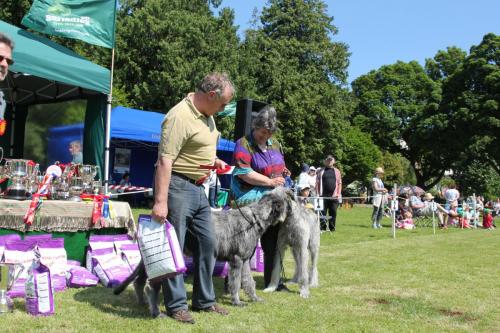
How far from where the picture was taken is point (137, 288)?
13.6ft

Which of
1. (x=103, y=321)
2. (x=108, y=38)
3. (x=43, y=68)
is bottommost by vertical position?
(x=103, y=321)

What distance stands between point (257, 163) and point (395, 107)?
4072 cm

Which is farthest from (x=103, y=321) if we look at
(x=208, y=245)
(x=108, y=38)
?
(x=108, y=38)

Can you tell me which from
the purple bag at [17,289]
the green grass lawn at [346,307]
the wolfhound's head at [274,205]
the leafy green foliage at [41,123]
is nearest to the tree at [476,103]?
the green grass lawn at [346,307]

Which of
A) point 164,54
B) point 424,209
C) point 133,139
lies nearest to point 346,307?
point 133,139

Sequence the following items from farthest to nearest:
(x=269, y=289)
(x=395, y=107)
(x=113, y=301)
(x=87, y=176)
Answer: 1. (x=395, y=107)
2. (x=87, y=176)
3. (x=269, y=289)
4. (x=113, y=301)

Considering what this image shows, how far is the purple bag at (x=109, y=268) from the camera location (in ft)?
16.4

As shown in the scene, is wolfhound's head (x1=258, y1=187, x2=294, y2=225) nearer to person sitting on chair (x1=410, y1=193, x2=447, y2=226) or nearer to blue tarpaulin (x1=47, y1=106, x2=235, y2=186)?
blue tarpaulin (x1=47, y1=106, x2=235, y2=186)

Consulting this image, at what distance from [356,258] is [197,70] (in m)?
17.8

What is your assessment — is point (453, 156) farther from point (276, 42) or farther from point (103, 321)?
point (103, 321)

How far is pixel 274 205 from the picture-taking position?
4.50 m

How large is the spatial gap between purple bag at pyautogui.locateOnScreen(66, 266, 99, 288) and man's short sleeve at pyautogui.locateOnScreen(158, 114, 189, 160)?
2.04 metres

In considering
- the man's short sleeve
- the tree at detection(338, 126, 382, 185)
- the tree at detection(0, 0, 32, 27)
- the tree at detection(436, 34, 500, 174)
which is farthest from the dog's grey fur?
the tree at detection(338, 126, 382, 185)

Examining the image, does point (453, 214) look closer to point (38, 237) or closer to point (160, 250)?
point (38, 237)
